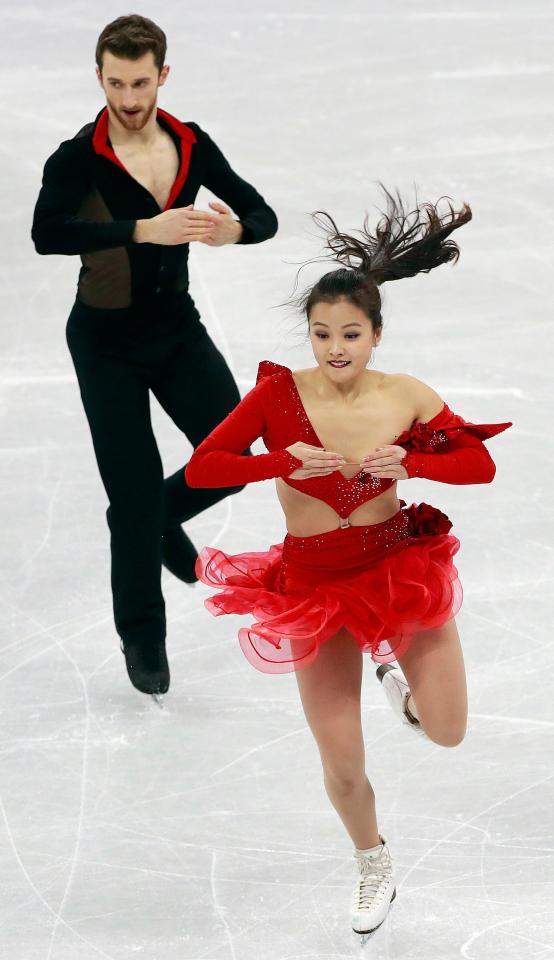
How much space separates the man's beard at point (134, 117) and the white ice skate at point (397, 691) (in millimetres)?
1587

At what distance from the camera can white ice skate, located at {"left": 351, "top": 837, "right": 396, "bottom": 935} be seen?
334 centimetres

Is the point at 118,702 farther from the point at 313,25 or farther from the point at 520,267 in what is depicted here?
the point at 313,25

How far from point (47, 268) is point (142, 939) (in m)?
4.53

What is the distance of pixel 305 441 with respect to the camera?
3.34 metres

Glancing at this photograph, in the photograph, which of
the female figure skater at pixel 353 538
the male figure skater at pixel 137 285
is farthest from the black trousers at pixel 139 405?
the female figure skater at pixel 353 538

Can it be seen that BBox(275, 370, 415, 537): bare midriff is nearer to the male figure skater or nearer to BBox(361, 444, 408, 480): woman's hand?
BBox(361, 444, 408, 480): woman's hand

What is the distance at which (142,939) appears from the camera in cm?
341

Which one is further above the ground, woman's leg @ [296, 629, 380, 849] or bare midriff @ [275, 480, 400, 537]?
bare midriff @ [275, 480, 400, 537]

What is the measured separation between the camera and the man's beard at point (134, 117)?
4172 mm

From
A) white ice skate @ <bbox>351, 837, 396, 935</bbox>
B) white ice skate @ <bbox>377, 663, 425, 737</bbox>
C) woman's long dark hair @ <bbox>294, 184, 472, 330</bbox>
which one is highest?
woman's long dark hair @ <bbox>294, 184, 472, 330</bbox>

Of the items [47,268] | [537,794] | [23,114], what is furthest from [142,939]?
[23,114]

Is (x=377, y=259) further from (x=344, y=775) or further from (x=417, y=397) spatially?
(x=344, y=775)

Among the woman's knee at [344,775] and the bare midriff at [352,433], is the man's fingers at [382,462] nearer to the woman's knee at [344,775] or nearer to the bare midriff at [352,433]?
the bare midriff at [352,433]

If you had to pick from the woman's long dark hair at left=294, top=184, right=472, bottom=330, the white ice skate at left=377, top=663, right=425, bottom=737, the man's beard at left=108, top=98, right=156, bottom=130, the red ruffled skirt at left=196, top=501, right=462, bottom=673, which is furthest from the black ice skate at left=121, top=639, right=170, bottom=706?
the man's beard at left=108, top=98, right=156, bottom=130
